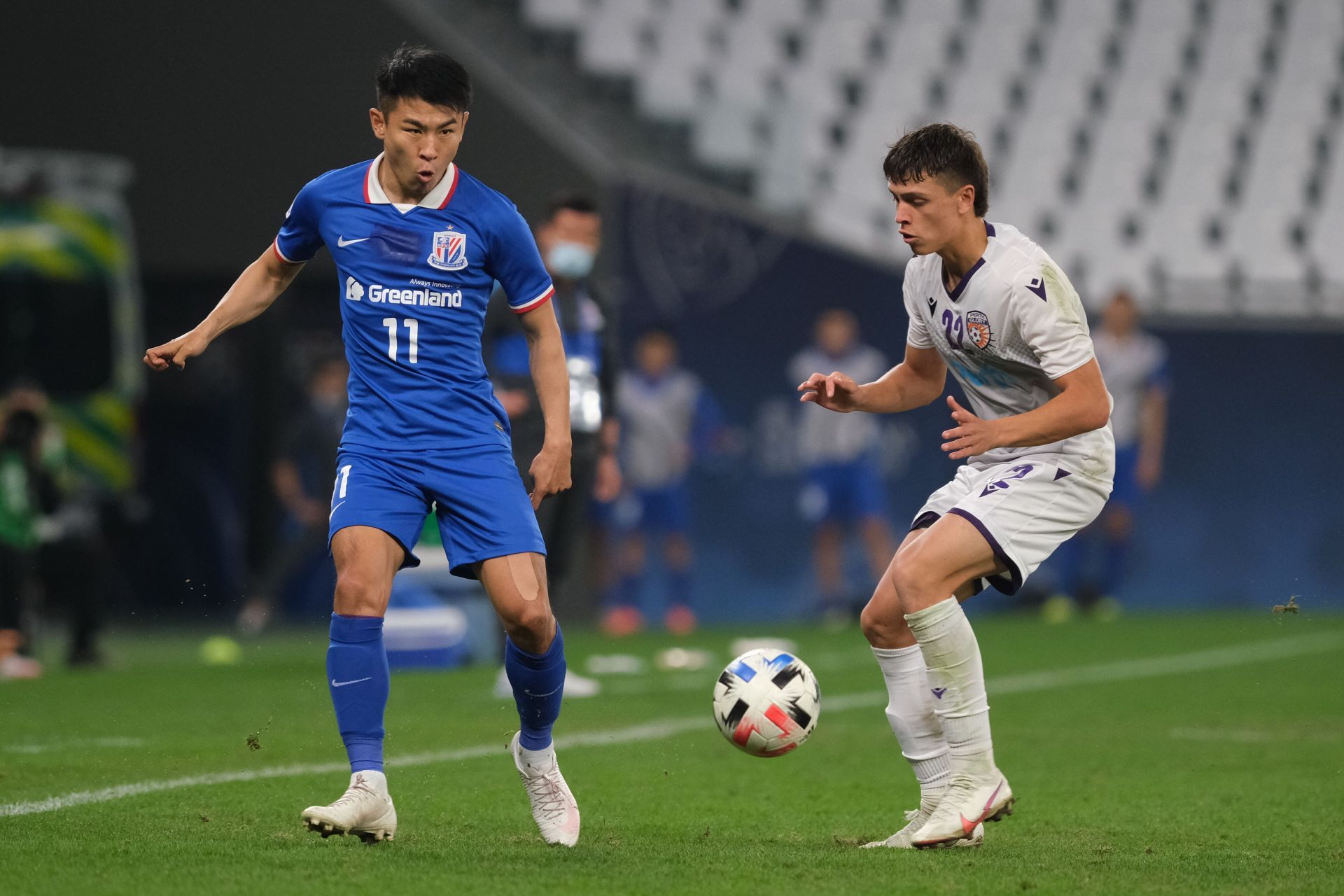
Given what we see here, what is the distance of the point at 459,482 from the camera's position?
482cm

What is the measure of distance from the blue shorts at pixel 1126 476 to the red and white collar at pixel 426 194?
1112 centimetres

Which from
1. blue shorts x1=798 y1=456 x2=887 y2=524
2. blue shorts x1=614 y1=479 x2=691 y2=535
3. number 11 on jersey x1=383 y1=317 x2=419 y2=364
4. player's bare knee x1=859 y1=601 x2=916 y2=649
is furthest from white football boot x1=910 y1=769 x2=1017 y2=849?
blue shorts x1=798 y1=456 x2=887 y2=524

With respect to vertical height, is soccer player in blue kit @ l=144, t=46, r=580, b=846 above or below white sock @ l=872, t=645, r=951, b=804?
above

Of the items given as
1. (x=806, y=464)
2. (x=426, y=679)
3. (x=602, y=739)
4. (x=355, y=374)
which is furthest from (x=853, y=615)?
(x=355, y=374)

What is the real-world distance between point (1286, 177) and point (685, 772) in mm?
14360

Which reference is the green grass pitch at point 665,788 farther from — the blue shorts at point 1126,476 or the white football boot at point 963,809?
the blue shorts at point 1126,476

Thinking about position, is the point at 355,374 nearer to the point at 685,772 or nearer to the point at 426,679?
the point at 685,772

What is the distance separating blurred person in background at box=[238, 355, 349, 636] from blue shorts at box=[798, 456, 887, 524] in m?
3.76

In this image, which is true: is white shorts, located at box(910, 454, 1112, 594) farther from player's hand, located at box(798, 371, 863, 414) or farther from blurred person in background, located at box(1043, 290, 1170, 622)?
blurred person in background, located at box(1043, 290, 1170, 622)

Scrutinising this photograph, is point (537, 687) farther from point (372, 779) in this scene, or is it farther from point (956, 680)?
point (956, 680)

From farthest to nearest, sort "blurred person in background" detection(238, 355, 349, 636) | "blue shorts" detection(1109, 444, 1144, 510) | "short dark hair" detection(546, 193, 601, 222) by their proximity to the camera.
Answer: "blue shorts" detection(1109, 444, 1144, 510) → "blurred person in background" detection(238, 355, 349, 636) → "short dark hair" detection(546, 193, 601, 222)

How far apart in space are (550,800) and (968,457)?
1453 millimetres

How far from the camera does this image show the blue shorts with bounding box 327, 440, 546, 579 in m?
4.76

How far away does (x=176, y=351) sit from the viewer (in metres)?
4.86
